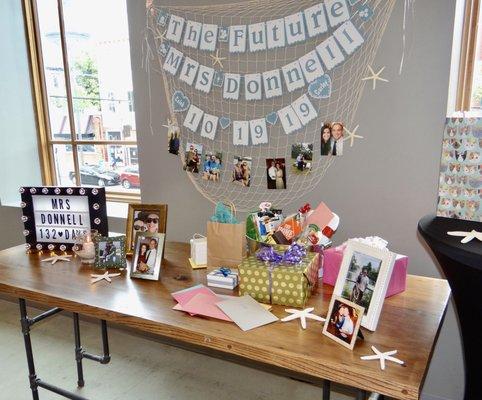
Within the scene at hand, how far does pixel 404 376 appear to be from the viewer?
956 mm

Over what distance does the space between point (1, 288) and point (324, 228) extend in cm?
127

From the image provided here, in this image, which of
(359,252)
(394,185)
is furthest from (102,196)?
(394,185)

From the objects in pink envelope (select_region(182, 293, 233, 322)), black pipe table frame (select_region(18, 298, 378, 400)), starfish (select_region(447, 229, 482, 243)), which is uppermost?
starfish (select_region(447, 229, 482, 243))

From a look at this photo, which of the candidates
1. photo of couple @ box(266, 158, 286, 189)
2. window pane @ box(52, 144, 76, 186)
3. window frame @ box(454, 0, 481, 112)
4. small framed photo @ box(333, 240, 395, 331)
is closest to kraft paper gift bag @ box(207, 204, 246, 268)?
small framed photo @ box(333, 240, 395, 331)

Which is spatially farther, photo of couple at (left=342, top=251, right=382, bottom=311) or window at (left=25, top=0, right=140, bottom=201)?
window at (left=25, top=0, right=140, bottom=201)

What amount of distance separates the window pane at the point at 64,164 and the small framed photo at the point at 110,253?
1.69 m

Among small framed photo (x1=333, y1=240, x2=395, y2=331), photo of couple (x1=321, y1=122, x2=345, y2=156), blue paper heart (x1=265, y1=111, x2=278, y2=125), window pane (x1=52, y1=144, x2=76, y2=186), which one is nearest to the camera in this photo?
small framed photo (x1=333, y1=240, x2=395, y2=331)

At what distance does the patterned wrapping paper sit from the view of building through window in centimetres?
197

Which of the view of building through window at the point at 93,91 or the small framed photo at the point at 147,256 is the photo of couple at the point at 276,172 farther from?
the view of building through window at the point at 93,91

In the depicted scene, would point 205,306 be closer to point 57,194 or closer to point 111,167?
point 57,194

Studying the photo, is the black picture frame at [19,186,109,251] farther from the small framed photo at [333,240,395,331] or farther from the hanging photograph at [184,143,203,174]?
the small framed photo at [333,240,395,331]

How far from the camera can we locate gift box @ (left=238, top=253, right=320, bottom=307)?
130cm

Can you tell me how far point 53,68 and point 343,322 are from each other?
2889 mm

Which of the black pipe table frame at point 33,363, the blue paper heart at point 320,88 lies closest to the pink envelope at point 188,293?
the black pipe table frame at point 33,363
